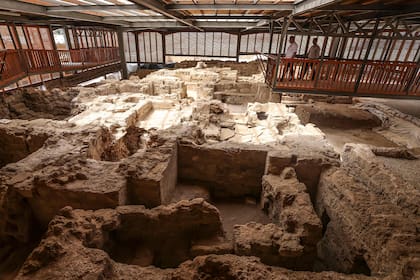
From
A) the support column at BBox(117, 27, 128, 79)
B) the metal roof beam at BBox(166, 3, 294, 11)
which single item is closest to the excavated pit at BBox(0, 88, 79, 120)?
the metal roof beam at BBox(166, 3, 294, 11)

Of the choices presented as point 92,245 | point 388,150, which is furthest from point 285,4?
point 92,245

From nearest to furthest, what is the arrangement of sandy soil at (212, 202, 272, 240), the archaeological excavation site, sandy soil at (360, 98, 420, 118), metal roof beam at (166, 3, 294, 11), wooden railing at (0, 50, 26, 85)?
the archaeological excavation site, sandy soil at (212, 202, 272, 240), metal roof beam at (166, 3, 294, 11), wooden railing at (0, 50, 26, 85), sandy soil at (360, 98, 420, 118)

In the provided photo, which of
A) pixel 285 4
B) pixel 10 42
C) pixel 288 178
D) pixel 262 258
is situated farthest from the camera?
pixel 10 42

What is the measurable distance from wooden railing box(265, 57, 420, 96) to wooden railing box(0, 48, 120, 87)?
940cm

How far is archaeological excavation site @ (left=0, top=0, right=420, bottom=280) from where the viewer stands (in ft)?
8.21

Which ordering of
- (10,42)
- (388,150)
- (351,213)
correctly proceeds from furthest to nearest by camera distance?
(10,42) → (388,150) → (351,213)

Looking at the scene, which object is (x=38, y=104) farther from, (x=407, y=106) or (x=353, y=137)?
(x=407, y=106)

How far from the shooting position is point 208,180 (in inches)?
193

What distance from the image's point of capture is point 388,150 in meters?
4.67

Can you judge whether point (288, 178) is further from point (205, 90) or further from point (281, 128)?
point (205, 90)

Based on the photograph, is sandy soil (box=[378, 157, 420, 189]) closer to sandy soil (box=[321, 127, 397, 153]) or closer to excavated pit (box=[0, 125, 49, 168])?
sandy soil (box=[321, 127, 397, 153])

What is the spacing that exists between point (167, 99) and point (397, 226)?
767 cm

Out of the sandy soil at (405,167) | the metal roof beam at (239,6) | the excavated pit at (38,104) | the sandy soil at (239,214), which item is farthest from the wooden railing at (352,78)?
the excavated pit at (38,104)

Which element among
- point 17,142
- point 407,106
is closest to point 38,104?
point 17,142
